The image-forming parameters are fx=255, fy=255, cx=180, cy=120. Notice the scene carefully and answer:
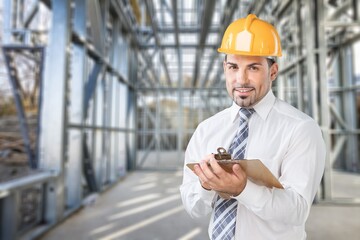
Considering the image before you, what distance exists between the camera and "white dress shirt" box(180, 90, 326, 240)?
0.82 m

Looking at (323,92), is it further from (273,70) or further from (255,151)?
(255,151)

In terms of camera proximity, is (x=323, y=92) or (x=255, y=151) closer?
(x=255, y=151)

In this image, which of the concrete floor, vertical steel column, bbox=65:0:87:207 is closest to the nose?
the concrete floor

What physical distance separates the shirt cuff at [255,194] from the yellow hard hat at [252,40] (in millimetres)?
477

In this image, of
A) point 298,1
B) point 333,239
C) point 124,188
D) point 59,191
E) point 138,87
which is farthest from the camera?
point 138,87

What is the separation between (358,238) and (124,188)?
188 inches

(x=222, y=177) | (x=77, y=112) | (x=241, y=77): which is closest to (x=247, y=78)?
(x=241, y=77)

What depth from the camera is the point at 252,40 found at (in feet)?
3.14

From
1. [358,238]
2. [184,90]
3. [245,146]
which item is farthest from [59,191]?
[184,90]

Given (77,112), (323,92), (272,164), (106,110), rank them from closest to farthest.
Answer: (272,164) < (77,112) < (323,92) < (106,110)

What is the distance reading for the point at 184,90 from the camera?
10.1 meters

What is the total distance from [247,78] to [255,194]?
1.36 feet

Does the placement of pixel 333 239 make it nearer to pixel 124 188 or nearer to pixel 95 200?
pixel 95 200

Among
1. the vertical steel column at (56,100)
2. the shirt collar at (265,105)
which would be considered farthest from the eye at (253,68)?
the vertical steel column at (56,100)
